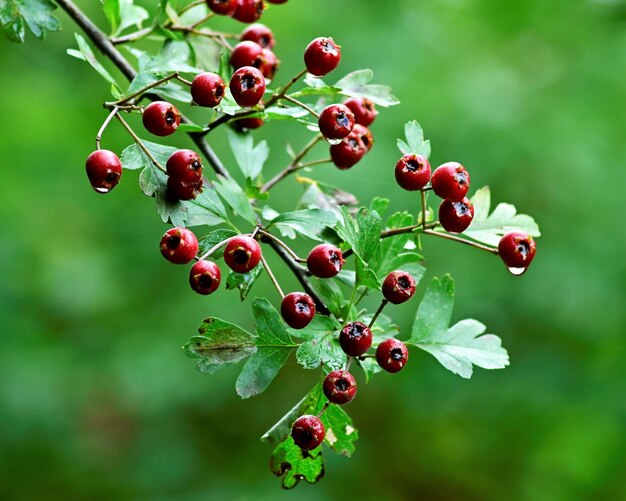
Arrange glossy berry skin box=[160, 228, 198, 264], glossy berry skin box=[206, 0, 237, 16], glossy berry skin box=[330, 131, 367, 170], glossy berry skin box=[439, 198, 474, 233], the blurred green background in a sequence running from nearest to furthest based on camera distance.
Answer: glossy berry skin box=[160, 228, 198, 264]
glossy berry skin box=[439, 198, 474, 233]
glossy berry skin box=[330, 131, 367, 170]
glossy berry skin box=[206, 0, 237, 16]
the blurred green background

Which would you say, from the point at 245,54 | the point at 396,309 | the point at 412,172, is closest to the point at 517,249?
the point at 412,172

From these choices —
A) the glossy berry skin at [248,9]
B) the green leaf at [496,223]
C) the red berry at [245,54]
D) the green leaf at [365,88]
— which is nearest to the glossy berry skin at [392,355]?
the green leaf at [496,223]

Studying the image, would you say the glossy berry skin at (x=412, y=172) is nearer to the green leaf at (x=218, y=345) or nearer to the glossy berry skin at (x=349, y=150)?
the glossy berry skin at (x=349, y=150)

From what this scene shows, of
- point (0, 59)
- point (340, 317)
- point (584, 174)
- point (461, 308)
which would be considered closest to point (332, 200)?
point (340, 317)

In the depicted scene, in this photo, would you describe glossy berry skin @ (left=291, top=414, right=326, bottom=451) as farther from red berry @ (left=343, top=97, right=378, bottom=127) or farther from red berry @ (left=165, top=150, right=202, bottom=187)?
red berry @ (left=343, top=97, right=378, bottom=127)

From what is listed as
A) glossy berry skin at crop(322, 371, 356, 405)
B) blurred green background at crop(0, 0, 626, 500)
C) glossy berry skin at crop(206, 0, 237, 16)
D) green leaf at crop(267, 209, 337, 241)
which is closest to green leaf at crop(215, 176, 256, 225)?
green leaf at crop(267, 209, 337, 241)

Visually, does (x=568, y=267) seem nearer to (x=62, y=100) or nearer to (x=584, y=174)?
(x=584, y=174)
